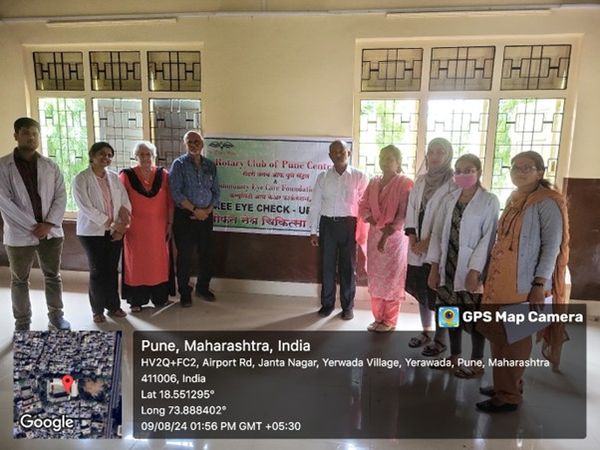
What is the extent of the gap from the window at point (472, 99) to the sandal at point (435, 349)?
1.61 m

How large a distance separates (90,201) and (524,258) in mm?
2931

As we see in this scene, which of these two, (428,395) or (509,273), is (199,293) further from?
(509,273)

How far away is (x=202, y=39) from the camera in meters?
3.98

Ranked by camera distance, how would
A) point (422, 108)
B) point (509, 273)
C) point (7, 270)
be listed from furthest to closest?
1. point (7, 270)
2. point (422, 108)
3. point (509, 273)

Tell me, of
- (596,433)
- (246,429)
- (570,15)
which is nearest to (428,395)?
(596,433)

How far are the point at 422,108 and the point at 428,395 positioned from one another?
2387mm

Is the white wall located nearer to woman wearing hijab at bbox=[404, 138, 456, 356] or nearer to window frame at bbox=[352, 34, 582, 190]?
window frame at bbox=[352, 34, 582, 190]

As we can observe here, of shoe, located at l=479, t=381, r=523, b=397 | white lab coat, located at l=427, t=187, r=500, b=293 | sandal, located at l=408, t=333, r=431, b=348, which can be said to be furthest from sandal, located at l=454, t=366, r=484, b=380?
white lab coat, located at l=427, t=187, r=500, b=293

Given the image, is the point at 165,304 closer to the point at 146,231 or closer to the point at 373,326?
the point at 146,231

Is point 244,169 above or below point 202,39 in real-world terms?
below

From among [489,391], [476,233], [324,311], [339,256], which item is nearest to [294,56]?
[339,256]

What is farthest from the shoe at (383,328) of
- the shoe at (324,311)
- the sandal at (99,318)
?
the sandal at (99,318)
